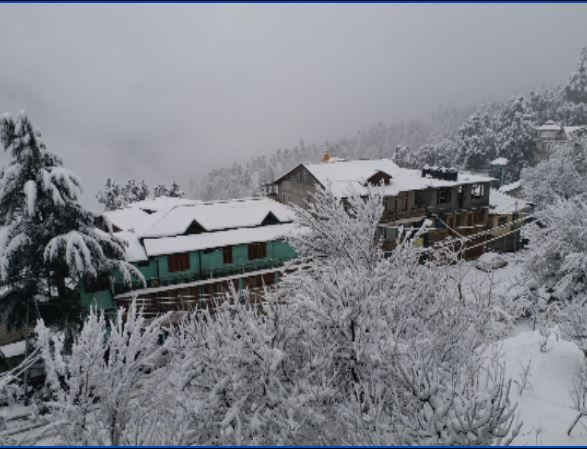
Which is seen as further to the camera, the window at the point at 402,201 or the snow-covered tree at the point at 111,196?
the snow-covered tree at the point at 111,196

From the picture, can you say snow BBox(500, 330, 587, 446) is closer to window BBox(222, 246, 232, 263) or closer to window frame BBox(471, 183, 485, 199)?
window BBox(222, 246, 232, 263)

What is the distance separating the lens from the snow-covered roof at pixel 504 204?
41.8 metres

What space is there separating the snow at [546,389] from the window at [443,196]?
21970mm

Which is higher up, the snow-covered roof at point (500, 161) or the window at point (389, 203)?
the snow-covered roof at point (500, 161)

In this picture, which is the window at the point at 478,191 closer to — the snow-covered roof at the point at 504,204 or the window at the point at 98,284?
the snow-covered roof at the point at 504,204

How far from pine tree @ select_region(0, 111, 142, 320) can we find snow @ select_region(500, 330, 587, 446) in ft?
66.7

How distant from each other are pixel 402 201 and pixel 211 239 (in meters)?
19.5

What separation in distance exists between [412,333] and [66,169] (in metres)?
19.7

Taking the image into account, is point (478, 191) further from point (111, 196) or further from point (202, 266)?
point (111, 196)

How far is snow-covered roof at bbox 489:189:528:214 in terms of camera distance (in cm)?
4178

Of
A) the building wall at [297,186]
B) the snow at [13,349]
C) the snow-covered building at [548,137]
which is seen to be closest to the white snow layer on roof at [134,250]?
the snow at [13,349]

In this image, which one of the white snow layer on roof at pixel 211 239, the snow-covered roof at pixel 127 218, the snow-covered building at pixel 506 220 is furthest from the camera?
the snow-covered building at pixel 506 220

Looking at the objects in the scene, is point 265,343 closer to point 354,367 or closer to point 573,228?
point 354,367

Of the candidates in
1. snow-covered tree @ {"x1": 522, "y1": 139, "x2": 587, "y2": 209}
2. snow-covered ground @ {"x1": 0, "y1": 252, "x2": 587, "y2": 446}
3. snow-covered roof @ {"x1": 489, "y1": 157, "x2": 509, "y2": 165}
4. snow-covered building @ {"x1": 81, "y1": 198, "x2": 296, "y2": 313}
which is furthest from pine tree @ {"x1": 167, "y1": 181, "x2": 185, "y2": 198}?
snow-covered roof @ {"x1": 489, "y1": 157, "x2": 509, "y2": 165}
